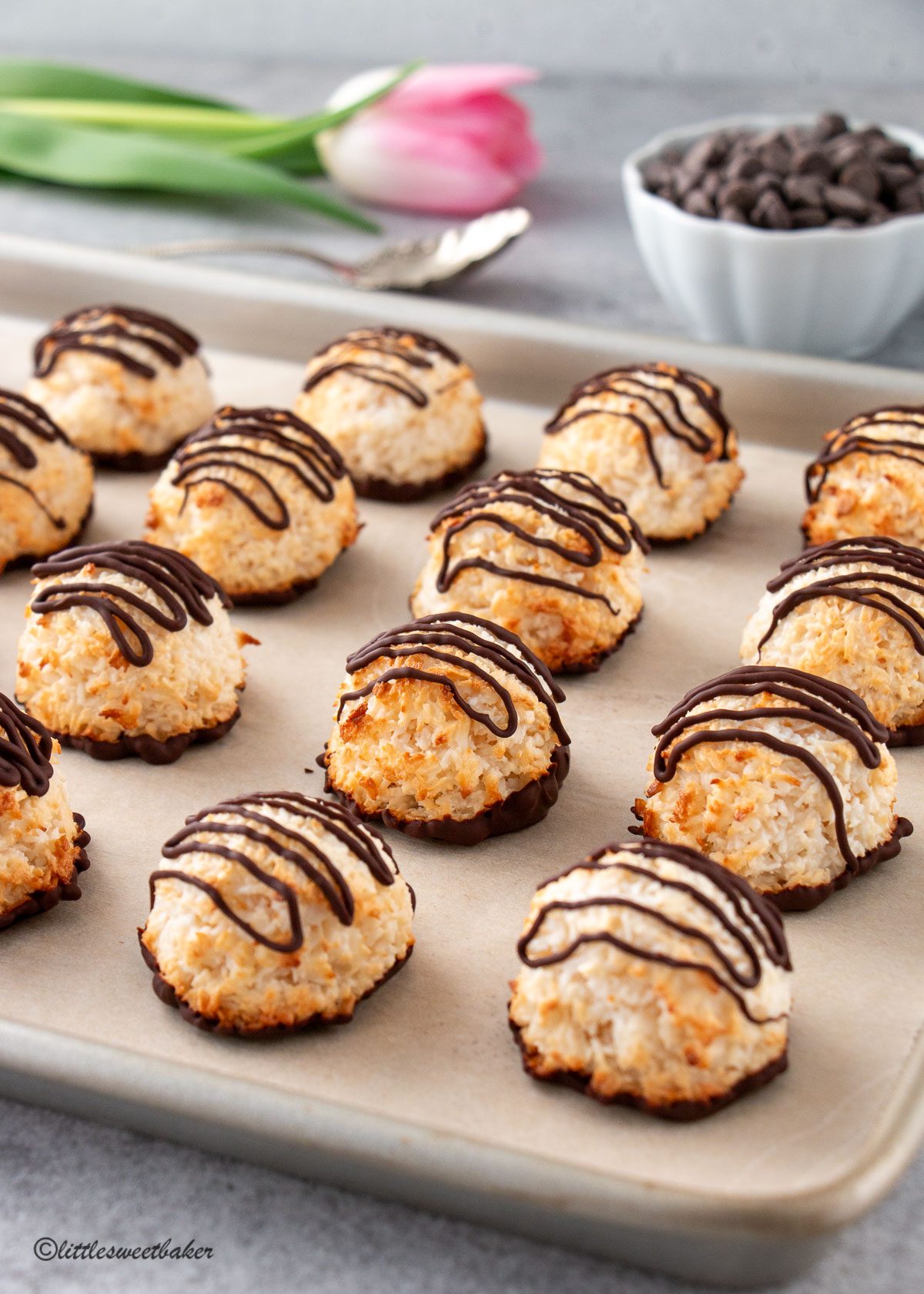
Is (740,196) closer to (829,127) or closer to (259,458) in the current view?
(829,127)

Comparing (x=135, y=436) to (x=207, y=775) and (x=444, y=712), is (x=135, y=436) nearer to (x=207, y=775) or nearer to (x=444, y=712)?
(x=207, y=775)

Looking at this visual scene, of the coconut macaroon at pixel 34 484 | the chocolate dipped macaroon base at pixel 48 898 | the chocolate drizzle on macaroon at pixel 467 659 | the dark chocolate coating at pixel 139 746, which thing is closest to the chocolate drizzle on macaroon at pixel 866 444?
the chocolate drizzle on macaroon at pixel 467 659

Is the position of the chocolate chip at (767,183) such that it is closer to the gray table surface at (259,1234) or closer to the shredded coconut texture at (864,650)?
the shredded coconut texture at (864,650)

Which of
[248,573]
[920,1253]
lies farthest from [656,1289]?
[248,573]

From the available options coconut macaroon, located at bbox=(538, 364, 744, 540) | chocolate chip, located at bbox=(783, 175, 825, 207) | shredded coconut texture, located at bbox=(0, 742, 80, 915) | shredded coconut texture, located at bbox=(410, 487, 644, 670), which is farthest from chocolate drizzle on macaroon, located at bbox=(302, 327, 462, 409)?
shredded coconut texture, located at bbox=(0, 742, 80, 915)

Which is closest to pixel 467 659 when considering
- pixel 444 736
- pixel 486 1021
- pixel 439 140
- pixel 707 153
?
pixel 444 736

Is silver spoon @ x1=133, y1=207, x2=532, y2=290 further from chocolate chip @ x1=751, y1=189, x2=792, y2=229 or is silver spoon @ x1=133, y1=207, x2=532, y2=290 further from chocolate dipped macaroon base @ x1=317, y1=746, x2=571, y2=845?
chocolate dipped macaroon base @ x1=317, y1=746, x2=571, y2=845
